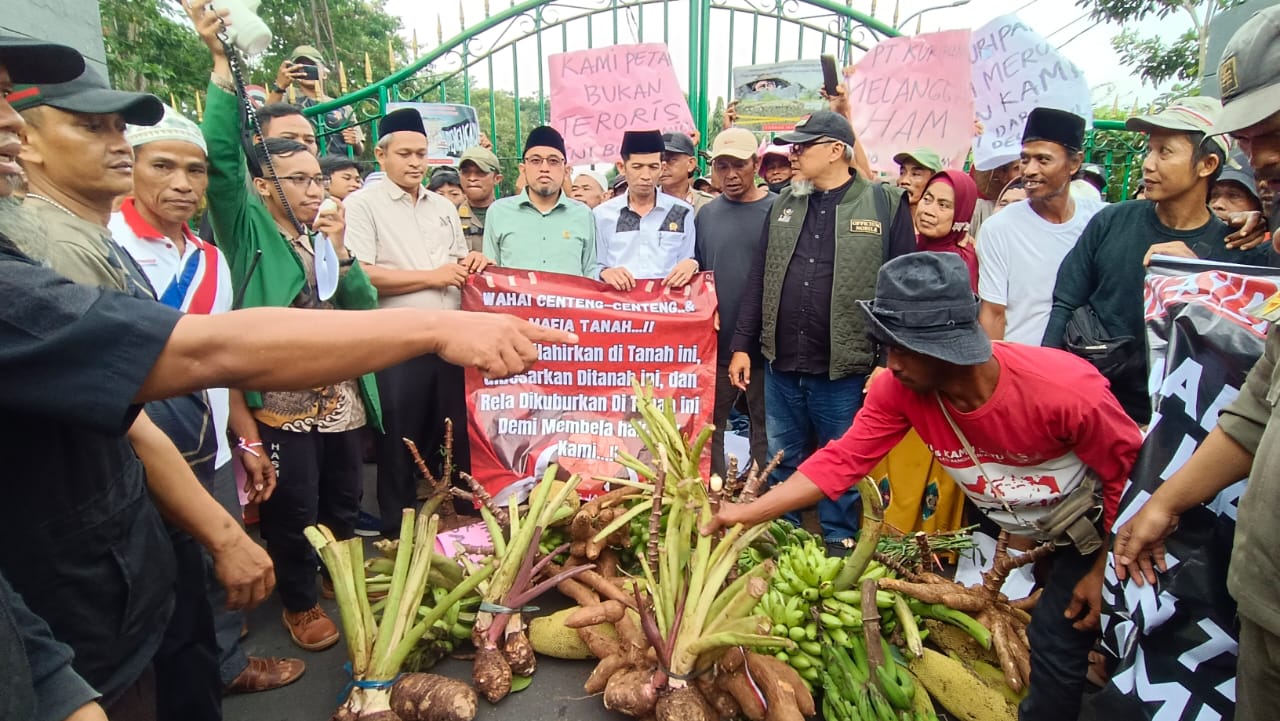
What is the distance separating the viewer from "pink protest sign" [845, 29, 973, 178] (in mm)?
4895

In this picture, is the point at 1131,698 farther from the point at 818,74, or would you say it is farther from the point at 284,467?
the point at 818,74

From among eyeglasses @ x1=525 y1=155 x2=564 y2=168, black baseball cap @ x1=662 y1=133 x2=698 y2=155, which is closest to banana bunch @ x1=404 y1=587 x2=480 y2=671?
eyeglasses @ x1=525 y1=155 x2=564 y2=168

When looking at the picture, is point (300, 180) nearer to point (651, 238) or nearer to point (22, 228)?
point (22, 228)

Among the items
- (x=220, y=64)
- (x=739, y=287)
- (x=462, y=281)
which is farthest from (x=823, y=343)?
(x=220, y=64)

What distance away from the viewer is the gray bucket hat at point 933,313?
1938 mm

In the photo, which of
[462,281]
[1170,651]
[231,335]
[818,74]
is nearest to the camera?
[231,335]

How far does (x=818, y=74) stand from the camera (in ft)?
19.6

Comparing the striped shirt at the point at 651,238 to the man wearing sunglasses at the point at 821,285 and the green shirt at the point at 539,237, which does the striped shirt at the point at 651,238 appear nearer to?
the green shirt at the point at 539,237

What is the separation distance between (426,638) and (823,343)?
2.47 meters

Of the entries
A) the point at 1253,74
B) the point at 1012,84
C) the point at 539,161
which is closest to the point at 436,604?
the point at 539,161

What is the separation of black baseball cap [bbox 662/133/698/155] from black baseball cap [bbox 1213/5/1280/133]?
3558mm

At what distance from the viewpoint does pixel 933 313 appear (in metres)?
1.94

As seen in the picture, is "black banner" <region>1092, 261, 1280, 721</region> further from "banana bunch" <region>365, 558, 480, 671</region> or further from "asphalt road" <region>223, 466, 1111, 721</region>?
"banana bunch" <region>365, 558, 480, 671</region>

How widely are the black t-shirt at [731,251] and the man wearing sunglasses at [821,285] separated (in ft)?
0.88
